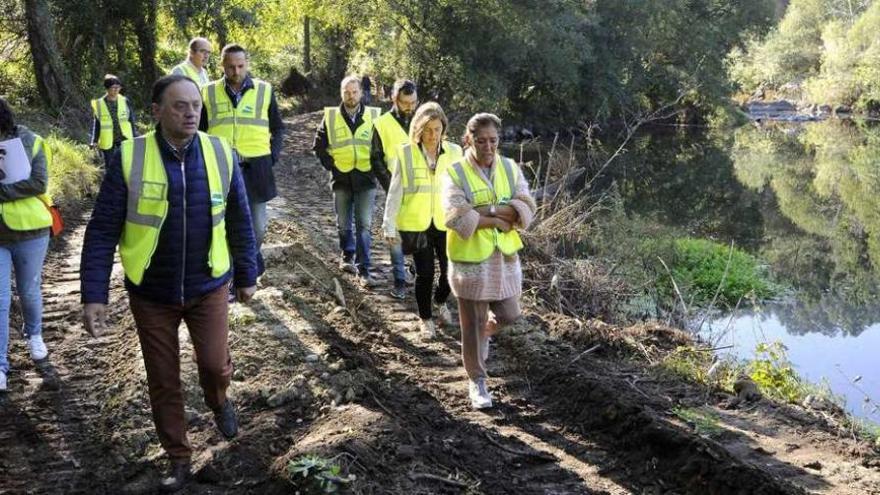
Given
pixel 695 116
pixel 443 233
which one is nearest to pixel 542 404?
pixel 443 233

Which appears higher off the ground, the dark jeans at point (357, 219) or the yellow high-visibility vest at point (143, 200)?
the yellow high-visibility vest at point (143, 200)

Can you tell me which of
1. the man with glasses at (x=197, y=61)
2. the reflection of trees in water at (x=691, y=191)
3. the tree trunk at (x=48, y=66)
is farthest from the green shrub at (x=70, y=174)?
the reflection of trees in water at (x=691, y=191)

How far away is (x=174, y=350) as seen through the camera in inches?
166

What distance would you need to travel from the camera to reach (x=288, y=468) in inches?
167

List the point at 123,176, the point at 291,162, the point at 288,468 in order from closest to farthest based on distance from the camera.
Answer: the point at 123,176
the point at 288,468
the point at 291,162

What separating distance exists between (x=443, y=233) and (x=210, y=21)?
20948 mm

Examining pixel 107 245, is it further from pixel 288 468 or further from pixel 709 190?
pixel 709 190

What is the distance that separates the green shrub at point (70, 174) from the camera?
12296mm

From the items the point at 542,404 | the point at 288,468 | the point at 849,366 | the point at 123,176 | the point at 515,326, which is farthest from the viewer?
the point at 849,366

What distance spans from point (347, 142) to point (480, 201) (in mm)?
3050

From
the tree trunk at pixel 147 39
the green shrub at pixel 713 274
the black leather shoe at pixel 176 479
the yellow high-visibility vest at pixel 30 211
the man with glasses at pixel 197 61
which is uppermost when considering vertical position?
the tree trunk at pixel 147 39

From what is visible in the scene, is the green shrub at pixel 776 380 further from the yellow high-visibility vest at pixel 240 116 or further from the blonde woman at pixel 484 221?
the yellow high-visibility vest at pixel 240 116

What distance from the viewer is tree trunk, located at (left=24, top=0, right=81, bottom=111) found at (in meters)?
19.6

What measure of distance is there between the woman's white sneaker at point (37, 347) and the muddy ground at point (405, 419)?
97 mm
